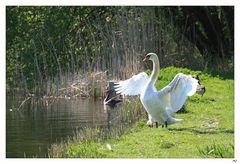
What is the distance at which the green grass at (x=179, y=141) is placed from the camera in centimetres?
849

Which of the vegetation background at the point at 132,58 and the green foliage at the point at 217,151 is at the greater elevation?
the vegetation background at the point at 132,58

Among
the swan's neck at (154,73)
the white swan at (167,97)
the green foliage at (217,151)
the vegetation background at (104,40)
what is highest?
the vegetation background at (104,40)

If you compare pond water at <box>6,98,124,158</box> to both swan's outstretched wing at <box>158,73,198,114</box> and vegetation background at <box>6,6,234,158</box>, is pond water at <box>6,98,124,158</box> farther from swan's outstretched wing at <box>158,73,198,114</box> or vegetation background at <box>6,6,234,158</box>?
swan's outstretched wing at <box>158,73,198,114</box>

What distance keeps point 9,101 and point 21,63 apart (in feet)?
15.8

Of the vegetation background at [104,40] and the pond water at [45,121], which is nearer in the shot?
the pond water at [45,121]

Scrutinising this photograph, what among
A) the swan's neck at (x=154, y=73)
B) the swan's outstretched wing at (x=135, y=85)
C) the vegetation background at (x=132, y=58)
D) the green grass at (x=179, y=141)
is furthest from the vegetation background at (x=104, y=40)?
the swan's neck at (x=154, y=73)

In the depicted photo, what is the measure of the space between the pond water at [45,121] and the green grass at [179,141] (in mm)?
636

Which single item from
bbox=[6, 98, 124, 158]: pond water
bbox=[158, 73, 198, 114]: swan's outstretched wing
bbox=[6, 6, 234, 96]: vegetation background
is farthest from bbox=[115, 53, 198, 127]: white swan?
bbox=[6, 6, 234, 96]: vegetation background

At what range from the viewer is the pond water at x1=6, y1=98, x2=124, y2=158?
32.4 feet

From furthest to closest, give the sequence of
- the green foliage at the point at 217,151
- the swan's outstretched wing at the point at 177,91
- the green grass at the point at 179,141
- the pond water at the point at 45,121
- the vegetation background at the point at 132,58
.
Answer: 1. the swan's outstretched wing at the point at 177,91
2. the pond water at the point at 45,121
3. the vegetation background at the point at 132,58
4. the green grass at the point at 179,141
5. the green foliage at the point at 217,151

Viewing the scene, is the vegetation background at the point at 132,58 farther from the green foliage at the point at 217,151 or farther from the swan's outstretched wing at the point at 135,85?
the swan's outstretched wing at the point at 135,85

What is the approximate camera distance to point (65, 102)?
16859 mm

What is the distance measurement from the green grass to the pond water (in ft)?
2.09

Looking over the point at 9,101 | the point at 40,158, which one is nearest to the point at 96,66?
the point at 9,101
